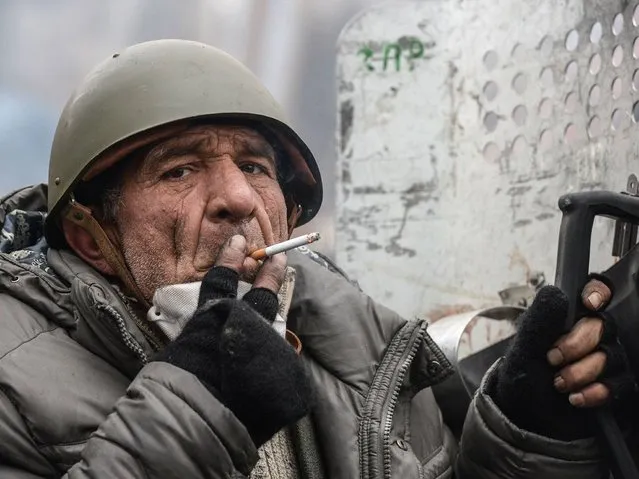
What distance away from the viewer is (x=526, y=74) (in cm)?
301

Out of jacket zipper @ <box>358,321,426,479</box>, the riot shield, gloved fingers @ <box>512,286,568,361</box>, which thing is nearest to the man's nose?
jacket zipper @ <box>358,321,426,479</box>

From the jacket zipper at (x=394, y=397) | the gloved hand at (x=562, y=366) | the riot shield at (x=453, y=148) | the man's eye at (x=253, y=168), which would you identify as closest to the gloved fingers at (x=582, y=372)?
the gloved hand at (x=562, y=366)

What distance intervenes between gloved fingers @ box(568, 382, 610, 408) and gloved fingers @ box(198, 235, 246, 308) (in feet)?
2.08

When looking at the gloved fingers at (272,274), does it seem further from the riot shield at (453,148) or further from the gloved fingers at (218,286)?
the riot shield at (453,148)

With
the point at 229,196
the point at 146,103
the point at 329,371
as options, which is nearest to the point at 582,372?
the point at 329,371

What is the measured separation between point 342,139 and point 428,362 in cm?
150

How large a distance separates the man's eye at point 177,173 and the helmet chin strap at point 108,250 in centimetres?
17

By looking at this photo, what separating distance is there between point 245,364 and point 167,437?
0.16 metres

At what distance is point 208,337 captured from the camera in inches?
58.1

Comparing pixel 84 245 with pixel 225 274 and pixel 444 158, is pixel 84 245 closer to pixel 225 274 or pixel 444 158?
pixel 225 274

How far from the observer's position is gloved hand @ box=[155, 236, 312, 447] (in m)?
1.41

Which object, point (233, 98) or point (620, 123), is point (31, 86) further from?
point (620, 123)

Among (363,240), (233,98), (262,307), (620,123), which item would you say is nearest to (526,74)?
(620,123)

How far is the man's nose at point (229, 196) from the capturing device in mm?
1729
